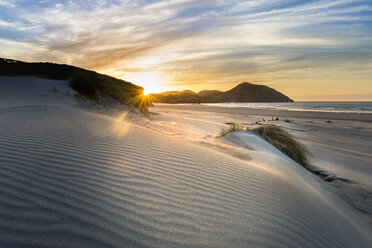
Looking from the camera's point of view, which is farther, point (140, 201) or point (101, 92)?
point (101, 92)

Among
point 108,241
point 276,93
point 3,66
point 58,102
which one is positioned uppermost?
point 276,93

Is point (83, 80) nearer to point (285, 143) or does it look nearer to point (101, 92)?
point (101, 92)

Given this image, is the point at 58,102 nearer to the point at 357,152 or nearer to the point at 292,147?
the point at 292,147

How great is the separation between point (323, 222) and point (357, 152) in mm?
4887

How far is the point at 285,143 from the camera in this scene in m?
5.23

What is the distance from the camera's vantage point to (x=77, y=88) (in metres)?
10.1

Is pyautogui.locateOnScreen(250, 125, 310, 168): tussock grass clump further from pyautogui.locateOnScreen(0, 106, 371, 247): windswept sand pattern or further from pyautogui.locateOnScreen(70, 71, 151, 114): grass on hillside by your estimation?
pyautogui.locateOnScreen(70, 71, 151, 114): grass on hillside

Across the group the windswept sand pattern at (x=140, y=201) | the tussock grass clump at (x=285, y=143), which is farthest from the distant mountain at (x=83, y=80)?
the windswept sand pattern at (x=140, y=201)

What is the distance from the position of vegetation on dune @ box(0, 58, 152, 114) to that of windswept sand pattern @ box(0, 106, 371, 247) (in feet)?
27.1

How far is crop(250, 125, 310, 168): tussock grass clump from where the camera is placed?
4796mm

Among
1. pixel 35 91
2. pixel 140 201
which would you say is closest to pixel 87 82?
pixel 35 91

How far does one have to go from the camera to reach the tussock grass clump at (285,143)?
4796 millimetres

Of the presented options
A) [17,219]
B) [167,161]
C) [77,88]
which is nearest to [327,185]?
[167,161]

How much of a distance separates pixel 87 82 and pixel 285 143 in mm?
9769
